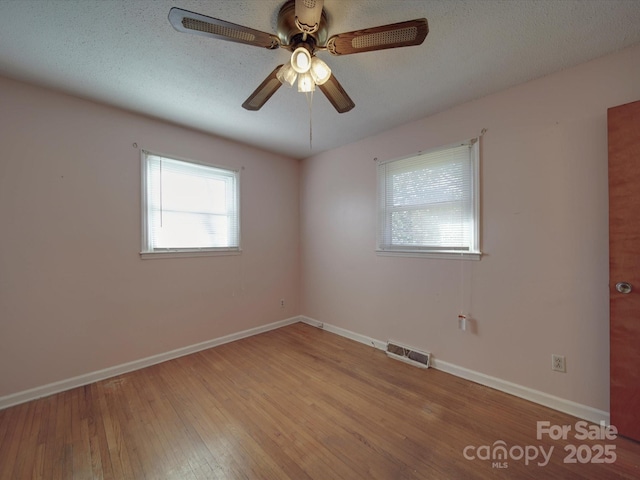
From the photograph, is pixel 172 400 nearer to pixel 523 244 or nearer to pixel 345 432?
pixel 345 432

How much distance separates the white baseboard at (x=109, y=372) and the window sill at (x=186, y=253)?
1.02m

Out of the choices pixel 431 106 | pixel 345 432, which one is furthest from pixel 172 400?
pixel 431 106

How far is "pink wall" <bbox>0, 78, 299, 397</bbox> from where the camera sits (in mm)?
1987

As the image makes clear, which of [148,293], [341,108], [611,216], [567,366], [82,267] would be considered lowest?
[567,366]

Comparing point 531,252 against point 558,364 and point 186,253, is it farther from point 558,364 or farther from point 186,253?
point 186,253

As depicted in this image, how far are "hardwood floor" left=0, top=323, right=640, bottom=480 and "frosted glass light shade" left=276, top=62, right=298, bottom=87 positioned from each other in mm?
2155

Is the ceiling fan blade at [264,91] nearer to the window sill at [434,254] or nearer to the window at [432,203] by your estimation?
the window at [432,203]

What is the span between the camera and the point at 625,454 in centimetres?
150

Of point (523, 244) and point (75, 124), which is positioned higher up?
point (75, 124)

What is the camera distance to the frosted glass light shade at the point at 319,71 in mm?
1350

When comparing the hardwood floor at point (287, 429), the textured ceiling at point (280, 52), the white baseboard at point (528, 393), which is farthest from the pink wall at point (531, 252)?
the hardwood floor at point (287, 429)

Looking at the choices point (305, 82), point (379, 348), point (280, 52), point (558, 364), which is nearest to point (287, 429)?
point (379, 348)

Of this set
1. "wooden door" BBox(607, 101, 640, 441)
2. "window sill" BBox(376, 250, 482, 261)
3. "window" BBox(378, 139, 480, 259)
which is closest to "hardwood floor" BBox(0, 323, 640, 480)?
"wooden door" BBox(607, 101, 640, 441)

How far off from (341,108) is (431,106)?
1152mm
